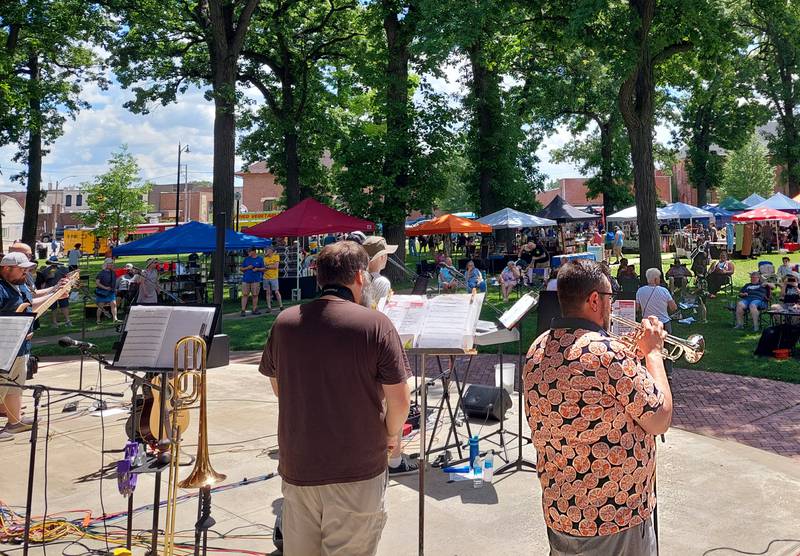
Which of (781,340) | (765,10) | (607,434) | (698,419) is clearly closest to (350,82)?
(765,10)

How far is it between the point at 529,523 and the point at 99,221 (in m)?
55.9

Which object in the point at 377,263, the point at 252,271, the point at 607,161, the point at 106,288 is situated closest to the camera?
the point at 377,263

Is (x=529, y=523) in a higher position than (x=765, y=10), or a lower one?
lower

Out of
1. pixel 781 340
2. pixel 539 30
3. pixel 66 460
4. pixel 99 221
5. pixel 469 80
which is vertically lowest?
pixel 66 460

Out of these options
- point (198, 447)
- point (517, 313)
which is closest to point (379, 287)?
point (517, 313)

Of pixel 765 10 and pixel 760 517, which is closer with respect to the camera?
pixel 760 517

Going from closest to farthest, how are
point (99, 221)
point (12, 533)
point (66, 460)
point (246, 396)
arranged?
point (12, 533), point (66, 460), point (246, 396), point (99, 221)

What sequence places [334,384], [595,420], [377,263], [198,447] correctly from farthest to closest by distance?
[377,263] → [198,447] → [334,384] → [595,420]

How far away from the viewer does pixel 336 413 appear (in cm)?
295

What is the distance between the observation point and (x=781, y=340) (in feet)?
36.7

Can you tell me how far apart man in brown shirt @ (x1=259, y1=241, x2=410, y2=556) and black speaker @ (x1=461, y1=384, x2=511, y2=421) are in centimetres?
425

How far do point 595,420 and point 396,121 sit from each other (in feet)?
69.6

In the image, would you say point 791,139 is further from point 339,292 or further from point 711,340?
point 339,292

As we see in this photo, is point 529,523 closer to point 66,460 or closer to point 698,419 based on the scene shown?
point 698,419
